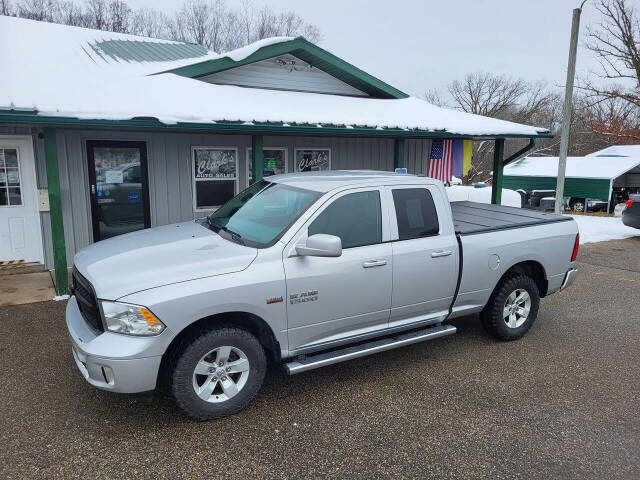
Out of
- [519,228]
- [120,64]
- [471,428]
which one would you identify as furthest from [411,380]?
[120,64]

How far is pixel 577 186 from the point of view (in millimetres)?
21938

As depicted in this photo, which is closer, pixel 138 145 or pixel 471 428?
pixel 471 428

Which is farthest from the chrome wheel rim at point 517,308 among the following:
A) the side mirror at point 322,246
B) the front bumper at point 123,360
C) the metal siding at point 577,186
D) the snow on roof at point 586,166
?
the metal siding at point 577,186

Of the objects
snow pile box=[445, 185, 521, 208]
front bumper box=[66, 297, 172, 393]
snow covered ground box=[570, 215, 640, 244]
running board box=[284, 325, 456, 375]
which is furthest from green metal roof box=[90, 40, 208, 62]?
snow pile box=[445, 185, 521, 208]

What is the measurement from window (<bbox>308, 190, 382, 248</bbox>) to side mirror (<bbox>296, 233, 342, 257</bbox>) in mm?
272

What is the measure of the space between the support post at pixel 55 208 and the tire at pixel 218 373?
3.97m

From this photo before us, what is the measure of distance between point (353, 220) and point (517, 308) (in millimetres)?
2376

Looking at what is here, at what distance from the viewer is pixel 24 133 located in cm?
773

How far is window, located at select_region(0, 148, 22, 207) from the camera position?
7.73 m

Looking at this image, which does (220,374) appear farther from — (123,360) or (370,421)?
(370,421)

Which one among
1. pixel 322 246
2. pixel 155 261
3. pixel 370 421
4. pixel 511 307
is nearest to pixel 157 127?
pixel 155 261

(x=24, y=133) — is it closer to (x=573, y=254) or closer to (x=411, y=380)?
(x=411, y=380)

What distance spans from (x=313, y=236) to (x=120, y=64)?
7.12 m

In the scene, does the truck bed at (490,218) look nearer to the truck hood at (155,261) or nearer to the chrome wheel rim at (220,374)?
the truck hood at (155,261)
